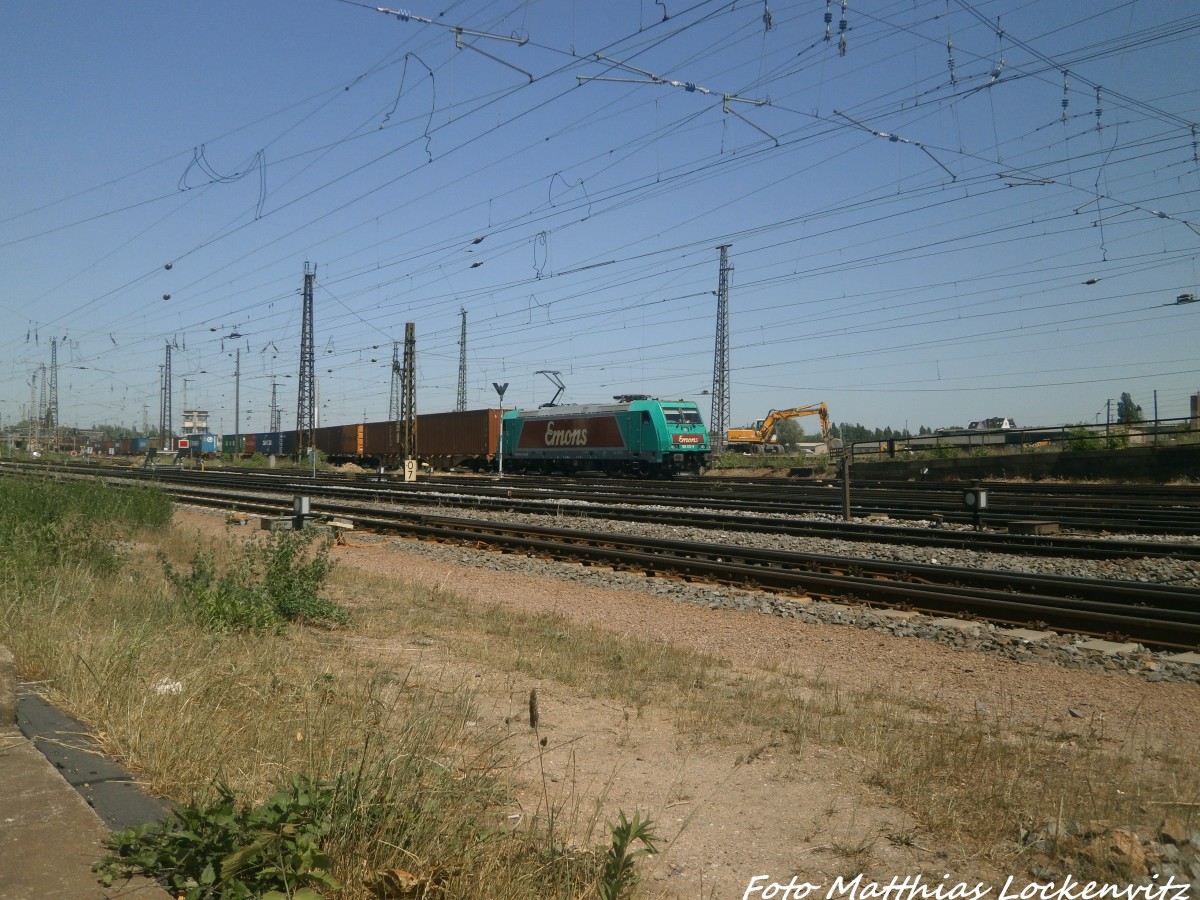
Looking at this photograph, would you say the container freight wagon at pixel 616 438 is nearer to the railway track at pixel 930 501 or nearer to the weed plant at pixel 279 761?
the railway track at pixel 930 501

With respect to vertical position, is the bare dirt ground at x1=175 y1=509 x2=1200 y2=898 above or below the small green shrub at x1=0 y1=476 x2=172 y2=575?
below

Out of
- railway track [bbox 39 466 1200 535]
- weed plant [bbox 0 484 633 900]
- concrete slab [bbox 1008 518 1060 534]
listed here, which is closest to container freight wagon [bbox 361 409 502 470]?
railway track [bbox 39 466 1200 535]

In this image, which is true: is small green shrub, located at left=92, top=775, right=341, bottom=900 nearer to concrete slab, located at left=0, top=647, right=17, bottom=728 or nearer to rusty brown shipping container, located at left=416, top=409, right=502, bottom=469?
concrete slab, located at left=0, top=647, right=17, bottom=728

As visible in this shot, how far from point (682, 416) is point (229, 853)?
39820 millimetres

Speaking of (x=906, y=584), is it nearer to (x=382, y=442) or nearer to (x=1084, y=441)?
(x=1084, y=441)

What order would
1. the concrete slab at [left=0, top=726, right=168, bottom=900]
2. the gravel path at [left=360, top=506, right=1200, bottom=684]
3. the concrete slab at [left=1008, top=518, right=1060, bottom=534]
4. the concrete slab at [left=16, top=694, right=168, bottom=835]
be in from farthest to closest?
the concrete slab at [left=1008, top=518, right=1060, bottom=534] < the gravel path at [left=360, top=506, right=1200, bottom=684] < the concrete slab at [left=16, top=694, right=168, bottom=835] < the concrete slab at [left=0, top=726, right=168, bottom=900]

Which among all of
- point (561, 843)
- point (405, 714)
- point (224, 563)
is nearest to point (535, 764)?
point (405, 714)

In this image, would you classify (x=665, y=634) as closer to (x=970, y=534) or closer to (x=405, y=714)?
(x=405, y=714)

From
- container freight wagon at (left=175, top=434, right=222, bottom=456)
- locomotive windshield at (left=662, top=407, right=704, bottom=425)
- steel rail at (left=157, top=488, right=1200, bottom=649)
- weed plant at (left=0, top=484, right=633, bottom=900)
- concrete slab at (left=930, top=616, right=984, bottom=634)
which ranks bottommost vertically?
concrete slab at (left=930, top=616, right=984, bottom=634)

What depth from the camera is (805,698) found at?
27.0ft

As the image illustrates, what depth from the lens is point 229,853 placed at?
3324 millimetres

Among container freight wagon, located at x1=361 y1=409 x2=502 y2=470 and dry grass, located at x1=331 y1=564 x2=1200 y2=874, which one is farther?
container freight wagon, located at x1=361 y1=409 x2=502 y2=470

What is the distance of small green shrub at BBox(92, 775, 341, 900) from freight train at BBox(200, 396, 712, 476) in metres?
38.4

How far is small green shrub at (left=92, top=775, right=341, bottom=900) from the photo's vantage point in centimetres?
319
